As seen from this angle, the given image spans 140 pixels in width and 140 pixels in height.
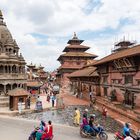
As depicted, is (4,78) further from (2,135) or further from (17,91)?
(2,135)

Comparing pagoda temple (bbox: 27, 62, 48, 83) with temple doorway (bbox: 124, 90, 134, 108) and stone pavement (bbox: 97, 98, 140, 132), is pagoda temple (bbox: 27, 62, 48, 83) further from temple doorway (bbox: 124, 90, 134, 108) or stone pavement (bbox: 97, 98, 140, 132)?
temple doorway (bbox: 124, 90, 134, 108)

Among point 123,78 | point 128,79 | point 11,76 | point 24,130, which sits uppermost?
point 11,76

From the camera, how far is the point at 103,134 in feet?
49.6

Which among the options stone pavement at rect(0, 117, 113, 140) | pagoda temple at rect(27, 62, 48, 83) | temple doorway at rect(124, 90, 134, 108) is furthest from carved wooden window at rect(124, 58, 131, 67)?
pagoda temple at rect(27, 62, 48, 83)

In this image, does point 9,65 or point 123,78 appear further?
point 9,65

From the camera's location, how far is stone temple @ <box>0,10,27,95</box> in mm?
42031

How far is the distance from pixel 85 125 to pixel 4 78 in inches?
1115

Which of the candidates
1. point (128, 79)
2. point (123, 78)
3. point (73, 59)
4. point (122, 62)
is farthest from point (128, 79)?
point (73, 59)

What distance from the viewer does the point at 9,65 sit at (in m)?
42.6

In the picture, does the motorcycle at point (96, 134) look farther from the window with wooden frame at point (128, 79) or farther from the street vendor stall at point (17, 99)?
the street vendor stall at point (17, 99)

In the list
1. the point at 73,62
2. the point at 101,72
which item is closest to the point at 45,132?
the point at 101,72

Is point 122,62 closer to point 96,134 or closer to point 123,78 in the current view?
point 123,78

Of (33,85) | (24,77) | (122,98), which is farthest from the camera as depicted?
(33,85)

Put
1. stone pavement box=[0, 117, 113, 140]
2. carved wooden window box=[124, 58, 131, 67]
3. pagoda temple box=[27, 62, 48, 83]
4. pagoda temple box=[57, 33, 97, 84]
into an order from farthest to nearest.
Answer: pagoda temple box=[27, 62, 48, 83] → pagoda temple box=[57, 33, 97, 84] → carved wooden window box=[124, 58, 131, 67] → stone pavement box=[0, 117, 113, 140]
